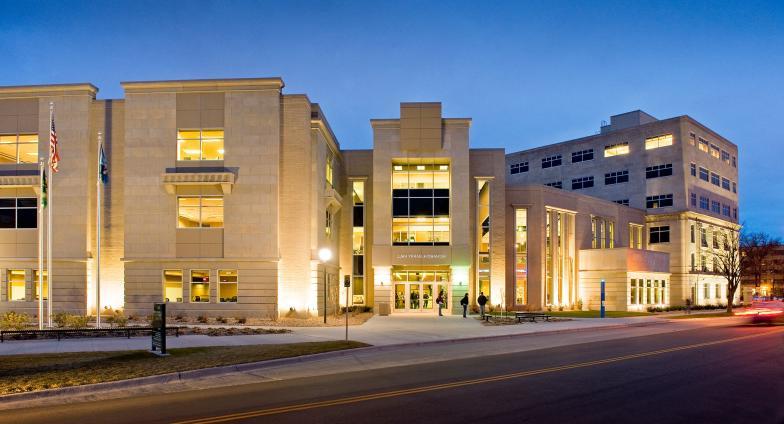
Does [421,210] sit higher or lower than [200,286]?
higher

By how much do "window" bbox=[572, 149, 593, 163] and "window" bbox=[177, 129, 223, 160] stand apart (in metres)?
52.7

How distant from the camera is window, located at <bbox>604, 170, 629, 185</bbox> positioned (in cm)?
7375

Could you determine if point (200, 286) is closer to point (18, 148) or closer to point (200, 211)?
point (200, 211)

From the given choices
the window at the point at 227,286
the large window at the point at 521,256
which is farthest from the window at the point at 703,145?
the window at the point at 227,286

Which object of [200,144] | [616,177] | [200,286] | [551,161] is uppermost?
[551,161]

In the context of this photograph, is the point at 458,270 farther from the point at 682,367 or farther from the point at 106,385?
the point at 106,385

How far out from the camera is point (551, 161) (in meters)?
82.2

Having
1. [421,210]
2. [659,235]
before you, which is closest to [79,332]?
[421,210]

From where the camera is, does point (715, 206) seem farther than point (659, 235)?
Yes

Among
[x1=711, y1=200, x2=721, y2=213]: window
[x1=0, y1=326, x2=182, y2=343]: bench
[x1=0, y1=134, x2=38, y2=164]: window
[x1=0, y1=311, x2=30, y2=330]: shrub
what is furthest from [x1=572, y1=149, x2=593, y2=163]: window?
[x1=0, y1=311, x2=30, y2=330]: shrub

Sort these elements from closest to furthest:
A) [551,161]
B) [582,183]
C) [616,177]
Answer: [616,177], [582,183], [551,161]

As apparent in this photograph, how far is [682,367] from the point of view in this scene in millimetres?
17438

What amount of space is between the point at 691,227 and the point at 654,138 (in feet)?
34.9

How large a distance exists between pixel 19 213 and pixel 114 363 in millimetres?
25575
